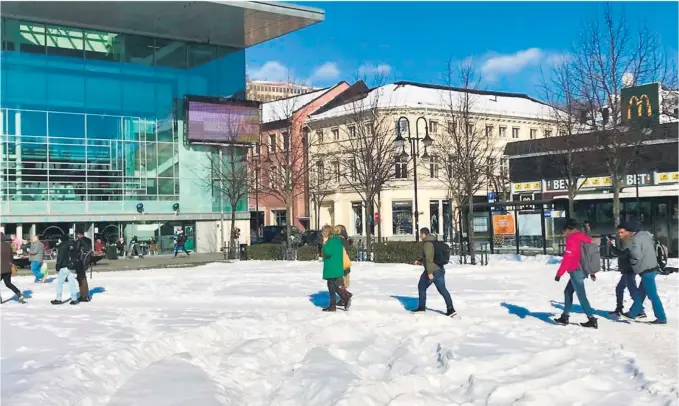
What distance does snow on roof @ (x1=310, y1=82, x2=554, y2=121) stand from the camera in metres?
58.7

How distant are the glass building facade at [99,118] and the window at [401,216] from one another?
18061mm

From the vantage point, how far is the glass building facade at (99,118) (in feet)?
130

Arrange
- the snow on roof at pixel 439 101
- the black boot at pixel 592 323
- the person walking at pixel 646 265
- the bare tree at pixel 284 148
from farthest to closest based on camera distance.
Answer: the snow on roof at pixel 439 101, the bare tree at pixel 284 148, the person walking at pixel 646 265, the black boot at pixel 592 323

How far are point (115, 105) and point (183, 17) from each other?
21.8ft

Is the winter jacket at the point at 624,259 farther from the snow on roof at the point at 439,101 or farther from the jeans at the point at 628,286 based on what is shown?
the snow on roof at the point at 439,101

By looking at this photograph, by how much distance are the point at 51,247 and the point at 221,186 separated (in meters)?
11.1

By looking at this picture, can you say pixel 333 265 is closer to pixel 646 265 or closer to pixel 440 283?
pixel 440 283

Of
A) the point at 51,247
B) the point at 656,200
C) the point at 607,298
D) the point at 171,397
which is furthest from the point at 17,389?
the point at 51,247

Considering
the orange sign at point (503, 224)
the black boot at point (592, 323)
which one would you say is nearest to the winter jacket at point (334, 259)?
the black boot at point (592, 323)

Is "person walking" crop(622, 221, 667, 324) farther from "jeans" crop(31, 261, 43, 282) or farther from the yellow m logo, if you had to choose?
"jeans" crop(31, 261, 43, 282)

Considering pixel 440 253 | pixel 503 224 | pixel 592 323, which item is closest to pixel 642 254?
pixel 592 323

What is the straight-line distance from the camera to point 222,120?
45375 millimetres

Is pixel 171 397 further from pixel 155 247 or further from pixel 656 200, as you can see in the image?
pixel 155 247

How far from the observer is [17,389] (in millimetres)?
6934
